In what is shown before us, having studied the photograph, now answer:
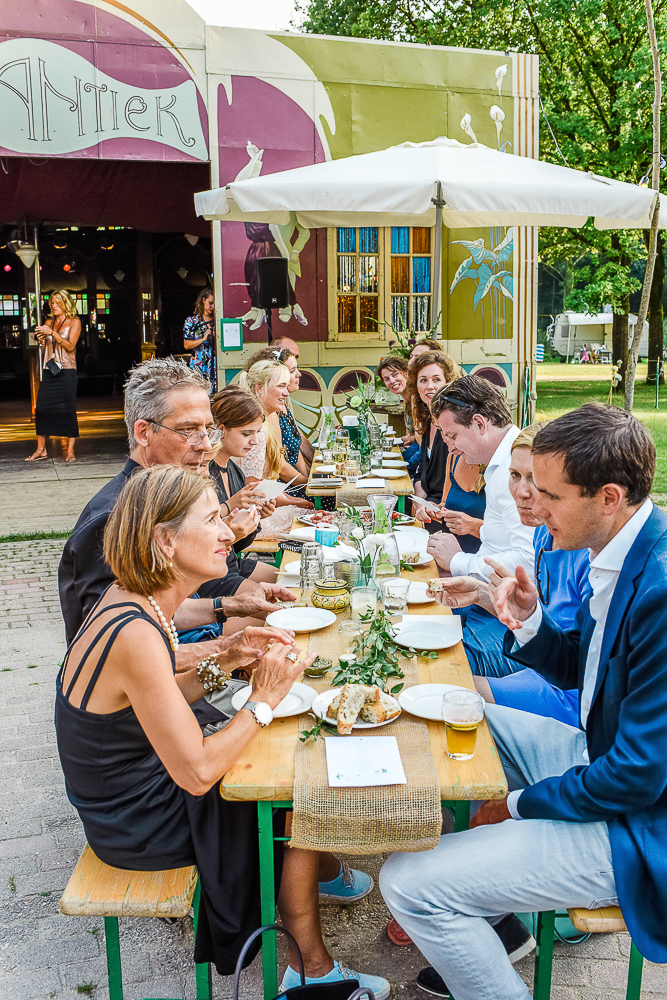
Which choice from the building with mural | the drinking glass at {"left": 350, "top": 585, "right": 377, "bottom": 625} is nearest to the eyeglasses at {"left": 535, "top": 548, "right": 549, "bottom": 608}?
the drinking glass at {"left": 350, "top": 585, "right": 377, "bottom": 625}

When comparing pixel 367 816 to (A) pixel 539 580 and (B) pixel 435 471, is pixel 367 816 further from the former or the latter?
(B) pixel 435 471

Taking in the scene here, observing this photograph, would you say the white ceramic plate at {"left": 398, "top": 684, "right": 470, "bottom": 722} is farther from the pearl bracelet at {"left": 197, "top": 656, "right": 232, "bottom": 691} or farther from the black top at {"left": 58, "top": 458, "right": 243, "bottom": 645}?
the black top at {"left": 58, "top": 458, "right": 243, "bottom": 645}

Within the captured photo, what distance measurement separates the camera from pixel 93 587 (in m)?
2.51

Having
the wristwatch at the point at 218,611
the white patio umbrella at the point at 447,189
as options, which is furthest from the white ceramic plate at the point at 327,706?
the white patio umbrella at the point at 447,189

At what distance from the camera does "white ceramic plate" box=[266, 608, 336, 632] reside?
2623mm

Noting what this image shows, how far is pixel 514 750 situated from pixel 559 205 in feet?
15.0

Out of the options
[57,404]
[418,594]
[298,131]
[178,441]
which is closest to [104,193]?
[57,404]

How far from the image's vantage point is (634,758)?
1.72m

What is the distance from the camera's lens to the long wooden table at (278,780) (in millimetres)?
1781

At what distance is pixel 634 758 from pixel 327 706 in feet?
2.34

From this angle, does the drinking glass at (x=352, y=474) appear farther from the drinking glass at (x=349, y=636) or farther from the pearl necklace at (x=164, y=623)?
the pearl necklace at (x=164, y=623)

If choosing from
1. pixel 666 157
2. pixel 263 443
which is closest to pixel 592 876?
pixel 263 443

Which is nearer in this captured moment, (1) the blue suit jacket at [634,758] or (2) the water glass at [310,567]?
(1) the blue suit jacket at [634,758]

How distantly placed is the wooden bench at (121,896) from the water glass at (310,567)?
1139 mm
